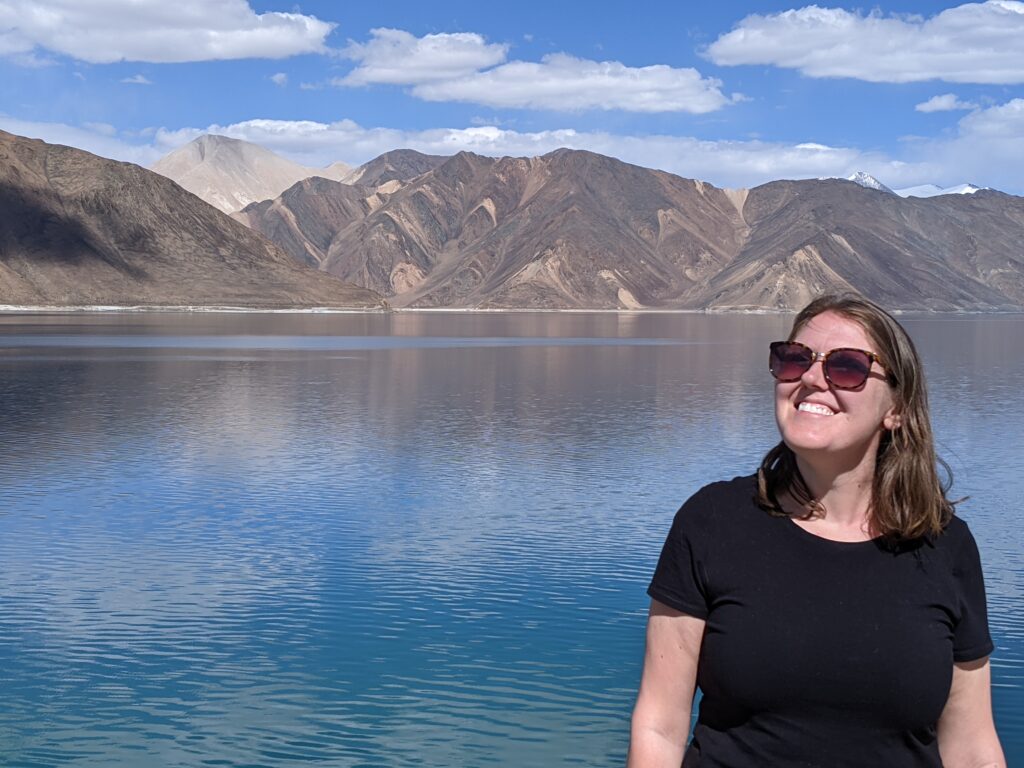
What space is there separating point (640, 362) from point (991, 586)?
45.7 m

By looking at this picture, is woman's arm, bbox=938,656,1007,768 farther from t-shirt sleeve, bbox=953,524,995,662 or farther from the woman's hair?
the woman's hair

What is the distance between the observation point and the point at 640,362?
200ft

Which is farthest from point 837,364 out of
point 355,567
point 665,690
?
point 355,567

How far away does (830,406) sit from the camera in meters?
3.44

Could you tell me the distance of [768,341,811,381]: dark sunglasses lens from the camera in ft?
11.2

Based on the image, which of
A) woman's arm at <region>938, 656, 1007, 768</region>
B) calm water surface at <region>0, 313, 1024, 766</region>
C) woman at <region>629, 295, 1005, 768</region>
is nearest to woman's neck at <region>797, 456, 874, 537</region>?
woman at <region>629, 295, 1005, 768</region>

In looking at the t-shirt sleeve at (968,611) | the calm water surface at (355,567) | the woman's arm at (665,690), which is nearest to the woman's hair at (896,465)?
the t-shirt sleeve at (968,611)

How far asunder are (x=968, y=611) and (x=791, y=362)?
0.76 m

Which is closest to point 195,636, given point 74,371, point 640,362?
point 74,371

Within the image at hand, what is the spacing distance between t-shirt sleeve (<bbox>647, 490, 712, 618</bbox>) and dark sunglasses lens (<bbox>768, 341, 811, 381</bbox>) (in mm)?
443

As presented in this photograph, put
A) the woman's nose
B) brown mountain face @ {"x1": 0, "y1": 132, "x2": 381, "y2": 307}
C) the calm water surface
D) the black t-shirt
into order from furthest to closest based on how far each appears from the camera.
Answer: brown mountain face @ {"x1": 0, "y1": 132, "x2": 381, "y2": 307}, the calm water surface, the woman's nose, the black t-shirt

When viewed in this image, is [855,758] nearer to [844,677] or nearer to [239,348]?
[844,677]

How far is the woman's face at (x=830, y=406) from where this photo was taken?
134 inches

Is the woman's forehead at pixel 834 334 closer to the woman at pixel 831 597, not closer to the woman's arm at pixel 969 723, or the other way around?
the woman at pixel 831 597
